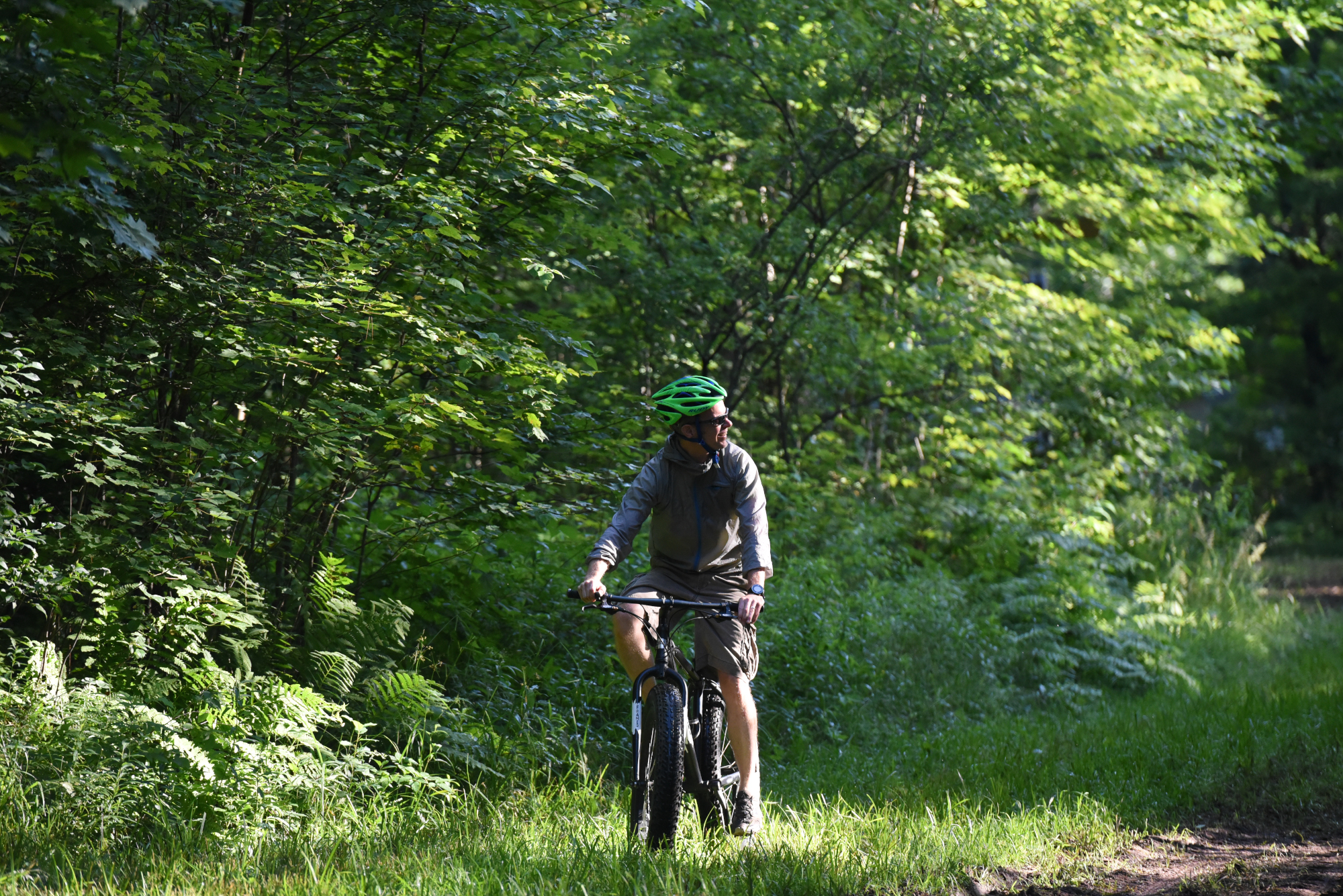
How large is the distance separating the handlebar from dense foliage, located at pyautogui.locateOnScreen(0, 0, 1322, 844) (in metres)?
1.71

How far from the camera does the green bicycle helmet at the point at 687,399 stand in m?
5.24

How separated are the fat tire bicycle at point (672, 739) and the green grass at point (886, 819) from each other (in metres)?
0.19

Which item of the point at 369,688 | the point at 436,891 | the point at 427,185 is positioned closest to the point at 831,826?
the point at 436,891

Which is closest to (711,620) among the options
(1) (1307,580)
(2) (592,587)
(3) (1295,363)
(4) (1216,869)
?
(2) (592,587)

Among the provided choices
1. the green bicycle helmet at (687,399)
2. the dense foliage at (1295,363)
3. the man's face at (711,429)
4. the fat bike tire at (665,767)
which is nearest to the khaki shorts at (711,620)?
the fat bike tire at (665,767)

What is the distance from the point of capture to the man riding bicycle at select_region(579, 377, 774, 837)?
17.2 feet

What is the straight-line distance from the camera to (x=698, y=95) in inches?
476

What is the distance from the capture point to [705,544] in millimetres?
5504

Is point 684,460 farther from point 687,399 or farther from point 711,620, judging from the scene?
point 711,620

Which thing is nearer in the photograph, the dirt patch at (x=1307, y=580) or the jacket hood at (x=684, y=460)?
the jacket hood at (x=684, y=460)

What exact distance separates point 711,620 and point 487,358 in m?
2.04

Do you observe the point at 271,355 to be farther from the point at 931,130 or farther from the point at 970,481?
the point at 970,481

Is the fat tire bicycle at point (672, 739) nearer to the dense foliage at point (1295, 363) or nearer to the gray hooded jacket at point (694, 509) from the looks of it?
the gray hooded jacket at point (694, 509)

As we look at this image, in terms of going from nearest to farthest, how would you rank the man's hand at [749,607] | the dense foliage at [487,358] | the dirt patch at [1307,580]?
the man's hand at [749,607], the dense foliage at [487,358], the dirt patch at [1307,580]
